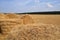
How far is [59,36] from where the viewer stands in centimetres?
81

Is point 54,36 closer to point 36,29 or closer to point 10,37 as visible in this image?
point 36,29

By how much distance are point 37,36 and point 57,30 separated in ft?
0.55

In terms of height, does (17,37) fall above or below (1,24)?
above

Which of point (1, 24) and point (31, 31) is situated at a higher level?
point (31, 31)

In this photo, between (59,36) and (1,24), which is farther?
(1,24)

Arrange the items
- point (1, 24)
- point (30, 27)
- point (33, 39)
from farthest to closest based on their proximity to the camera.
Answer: point (1, 24), point (30, 27), point (33, 39)

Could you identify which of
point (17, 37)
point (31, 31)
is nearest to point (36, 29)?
point (31, 31)

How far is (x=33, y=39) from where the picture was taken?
790mm

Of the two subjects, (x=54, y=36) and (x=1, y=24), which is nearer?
(x=54, y=36)

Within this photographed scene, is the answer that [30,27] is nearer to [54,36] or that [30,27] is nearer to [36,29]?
[36,29]

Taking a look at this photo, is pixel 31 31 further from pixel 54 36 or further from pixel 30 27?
pixel 54 36

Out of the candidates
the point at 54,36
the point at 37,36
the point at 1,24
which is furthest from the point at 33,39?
the point at 1,24

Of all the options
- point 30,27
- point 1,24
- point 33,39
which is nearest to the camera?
point 33,39

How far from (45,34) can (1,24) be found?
0.69 metres
